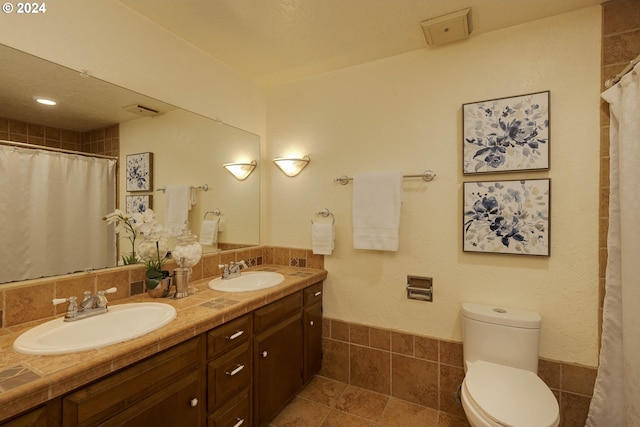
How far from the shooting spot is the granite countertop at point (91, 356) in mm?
750

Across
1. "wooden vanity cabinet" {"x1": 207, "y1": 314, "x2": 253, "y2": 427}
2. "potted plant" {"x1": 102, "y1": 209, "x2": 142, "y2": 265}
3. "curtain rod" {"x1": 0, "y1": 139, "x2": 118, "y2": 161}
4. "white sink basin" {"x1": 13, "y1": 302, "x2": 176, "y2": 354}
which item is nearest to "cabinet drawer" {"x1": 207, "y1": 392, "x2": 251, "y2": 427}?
"wooden vanity cabinet" {"x1": 207, "y1": 314, "x2": 253, "y2": 427}

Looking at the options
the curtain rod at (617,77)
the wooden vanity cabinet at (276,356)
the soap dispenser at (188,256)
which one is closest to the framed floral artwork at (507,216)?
the curtain rod at (617,77)

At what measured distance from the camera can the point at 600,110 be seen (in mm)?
1545

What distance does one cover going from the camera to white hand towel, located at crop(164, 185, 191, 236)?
1.78 m

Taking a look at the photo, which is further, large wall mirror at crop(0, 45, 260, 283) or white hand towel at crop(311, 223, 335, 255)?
white hand towel at crop(311, 223, 335, 255)

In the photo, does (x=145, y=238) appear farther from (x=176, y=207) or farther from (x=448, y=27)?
(x=448, y=27)

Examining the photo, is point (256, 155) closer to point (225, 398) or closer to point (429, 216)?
point (429, 216)

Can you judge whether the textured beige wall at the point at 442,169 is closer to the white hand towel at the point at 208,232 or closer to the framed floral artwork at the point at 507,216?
the framed floral artwork at the point at 507,216

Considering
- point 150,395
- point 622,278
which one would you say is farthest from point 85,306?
point 622,278

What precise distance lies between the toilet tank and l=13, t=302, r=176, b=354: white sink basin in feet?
5.17

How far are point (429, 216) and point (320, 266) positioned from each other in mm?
903

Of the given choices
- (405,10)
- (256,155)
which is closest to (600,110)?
(405,10)

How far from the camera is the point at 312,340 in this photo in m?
2.11

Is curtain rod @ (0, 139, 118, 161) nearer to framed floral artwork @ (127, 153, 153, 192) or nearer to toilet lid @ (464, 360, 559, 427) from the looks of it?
A: framed floral artwork @ (127, 153, 153, 192)
